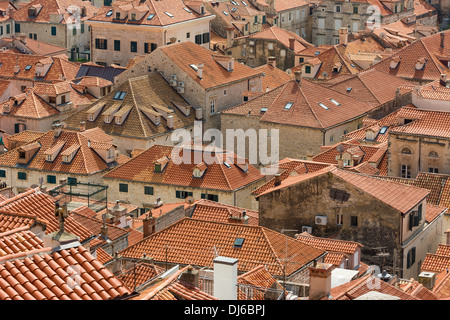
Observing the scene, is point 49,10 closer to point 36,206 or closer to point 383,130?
point 383,130

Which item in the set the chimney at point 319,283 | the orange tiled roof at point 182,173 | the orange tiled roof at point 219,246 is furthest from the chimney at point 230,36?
the chimney at point 319,283

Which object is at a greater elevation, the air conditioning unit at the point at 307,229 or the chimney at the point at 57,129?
the air conditioning unit at the point at 307,229

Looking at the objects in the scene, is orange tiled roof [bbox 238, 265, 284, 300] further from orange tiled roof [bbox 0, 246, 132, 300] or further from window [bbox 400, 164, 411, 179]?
window [bbox 400, 164, 411, 179]

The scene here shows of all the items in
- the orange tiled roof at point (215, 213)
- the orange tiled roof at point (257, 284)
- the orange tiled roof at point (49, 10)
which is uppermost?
the orange tiled roof at point (257, 284)

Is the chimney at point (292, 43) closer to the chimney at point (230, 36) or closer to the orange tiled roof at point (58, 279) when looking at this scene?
the chimney at point (230, 36)
